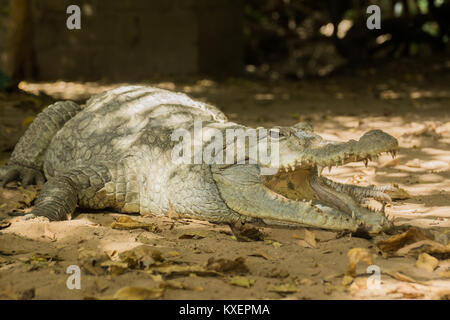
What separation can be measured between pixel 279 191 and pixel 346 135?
9.95 feet

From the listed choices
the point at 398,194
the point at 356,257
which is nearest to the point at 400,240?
the point at 356,257

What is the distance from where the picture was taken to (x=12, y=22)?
1162 centimetres

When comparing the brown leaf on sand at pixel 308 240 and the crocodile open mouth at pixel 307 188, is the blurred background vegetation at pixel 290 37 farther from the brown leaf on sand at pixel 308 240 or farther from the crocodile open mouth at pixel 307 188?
the brown leaf on sand at pixel 308 240

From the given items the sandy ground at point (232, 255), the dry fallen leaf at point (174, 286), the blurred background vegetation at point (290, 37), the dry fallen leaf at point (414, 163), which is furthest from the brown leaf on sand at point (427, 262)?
the blurred background vegetation at point (290, 37)

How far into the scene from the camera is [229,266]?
3.07 meters

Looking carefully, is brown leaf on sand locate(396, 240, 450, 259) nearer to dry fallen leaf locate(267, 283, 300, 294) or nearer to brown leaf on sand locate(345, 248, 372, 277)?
brown leaf on sand locate(345, 248, 372, 277)

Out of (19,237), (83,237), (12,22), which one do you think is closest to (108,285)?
(83,237)

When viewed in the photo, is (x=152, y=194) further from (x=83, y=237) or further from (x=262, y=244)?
(x=262, y=244)

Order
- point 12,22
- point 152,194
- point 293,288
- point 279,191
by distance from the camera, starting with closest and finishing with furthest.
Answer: point 293,288 → point 279,191 → point 152,194 → point 12,22

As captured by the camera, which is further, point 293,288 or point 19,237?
point 19,237

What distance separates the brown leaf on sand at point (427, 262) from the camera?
3.09 meters

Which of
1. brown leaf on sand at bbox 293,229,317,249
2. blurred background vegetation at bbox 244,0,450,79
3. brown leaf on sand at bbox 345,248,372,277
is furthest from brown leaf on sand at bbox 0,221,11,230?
blurred background vegetation at bbox 244,0,450,79

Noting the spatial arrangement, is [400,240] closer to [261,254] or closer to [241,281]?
[261,254]

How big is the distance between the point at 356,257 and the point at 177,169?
1.66 m
